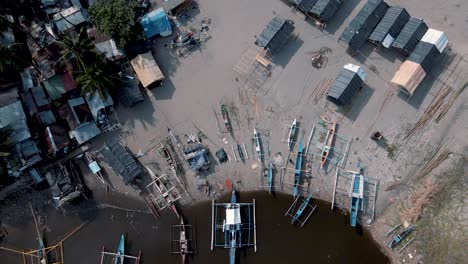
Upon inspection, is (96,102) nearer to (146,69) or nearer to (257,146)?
(146,69)

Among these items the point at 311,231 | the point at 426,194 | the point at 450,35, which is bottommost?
the point at 311,231

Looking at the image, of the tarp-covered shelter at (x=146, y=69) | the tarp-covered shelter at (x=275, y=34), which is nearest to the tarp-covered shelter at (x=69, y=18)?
the tarp-covered shelter at (x=146, y=69)

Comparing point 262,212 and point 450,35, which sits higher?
point 450,35

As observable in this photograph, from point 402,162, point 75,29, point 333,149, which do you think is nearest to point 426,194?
point 402,162

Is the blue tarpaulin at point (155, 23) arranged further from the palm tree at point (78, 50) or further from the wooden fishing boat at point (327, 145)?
the wooden fishing boat at point (327, 145)

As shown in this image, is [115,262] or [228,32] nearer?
[115,262]

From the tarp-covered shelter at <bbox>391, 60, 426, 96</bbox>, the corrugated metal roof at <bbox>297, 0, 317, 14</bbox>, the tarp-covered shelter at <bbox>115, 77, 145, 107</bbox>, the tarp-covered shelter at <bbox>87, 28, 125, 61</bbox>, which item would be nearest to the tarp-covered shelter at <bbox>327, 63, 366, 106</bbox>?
the tarp-covered shelter at <bbox>391, 60, 426, 96</bbox>

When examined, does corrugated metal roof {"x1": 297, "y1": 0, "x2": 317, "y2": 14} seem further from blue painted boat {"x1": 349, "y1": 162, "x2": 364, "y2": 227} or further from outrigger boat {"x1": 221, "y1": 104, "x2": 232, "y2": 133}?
→ blue painted boat {"x1": 349, "y1": 162, "x2": 364, "y2": 227}

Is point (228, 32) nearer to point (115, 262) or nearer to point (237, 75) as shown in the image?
point (237, 75)
